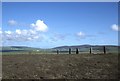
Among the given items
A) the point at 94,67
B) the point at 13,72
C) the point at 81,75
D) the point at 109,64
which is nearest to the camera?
the point at 81,75

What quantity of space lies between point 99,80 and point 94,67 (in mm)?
5948

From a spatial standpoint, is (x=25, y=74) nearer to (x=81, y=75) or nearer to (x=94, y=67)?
(x=81, y=75)

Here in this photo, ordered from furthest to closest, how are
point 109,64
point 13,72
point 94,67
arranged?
1. point 109,64
2. point 94,67
3. point 13,72

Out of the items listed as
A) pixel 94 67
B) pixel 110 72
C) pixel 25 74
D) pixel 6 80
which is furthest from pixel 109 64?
pixel 6 80

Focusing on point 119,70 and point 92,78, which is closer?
point 92,78

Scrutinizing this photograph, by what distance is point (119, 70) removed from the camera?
28.1m

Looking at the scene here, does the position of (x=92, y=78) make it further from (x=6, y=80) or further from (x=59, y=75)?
(x=6, y=80)

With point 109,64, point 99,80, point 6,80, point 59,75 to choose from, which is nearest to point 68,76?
point 59,75

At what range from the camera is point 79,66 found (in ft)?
98.6

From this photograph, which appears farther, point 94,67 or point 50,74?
point 94,67

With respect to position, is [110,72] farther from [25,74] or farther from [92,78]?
[25,74]

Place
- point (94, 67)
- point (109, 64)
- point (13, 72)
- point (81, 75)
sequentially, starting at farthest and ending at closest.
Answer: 1. point (109, 64)
2. point (94, 67)
3. point (13, 72)
4. point (81, 75)

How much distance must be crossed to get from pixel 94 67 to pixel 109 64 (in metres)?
2.86

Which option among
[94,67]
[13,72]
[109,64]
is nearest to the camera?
[13,72]
